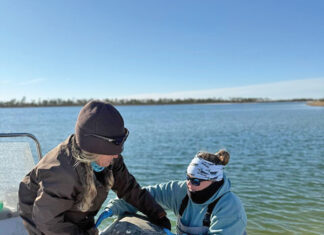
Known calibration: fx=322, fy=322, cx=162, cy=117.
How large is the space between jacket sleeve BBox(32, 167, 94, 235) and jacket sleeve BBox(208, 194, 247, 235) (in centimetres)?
113

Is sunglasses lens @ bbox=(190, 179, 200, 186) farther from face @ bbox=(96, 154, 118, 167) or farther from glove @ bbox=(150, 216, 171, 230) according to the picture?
face @ bbox=(96, 154, 118, 167)

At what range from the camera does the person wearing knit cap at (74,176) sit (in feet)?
5.80

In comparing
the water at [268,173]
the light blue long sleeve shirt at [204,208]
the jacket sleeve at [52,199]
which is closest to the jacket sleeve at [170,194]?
the light blue long sleeve shirt at [204,208]

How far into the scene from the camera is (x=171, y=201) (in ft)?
9.48

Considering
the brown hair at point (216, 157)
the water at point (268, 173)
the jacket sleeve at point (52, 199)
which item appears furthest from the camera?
the water at point (268, 173)

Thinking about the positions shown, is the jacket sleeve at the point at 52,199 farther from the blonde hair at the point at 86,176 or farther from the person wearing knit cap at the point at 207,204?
the person wearing knit cap at the point at 207,204

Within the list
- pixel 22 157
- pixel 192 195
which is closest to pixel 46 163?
pixel 22 157

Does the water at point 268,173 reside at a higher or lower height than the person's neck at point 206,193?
lower

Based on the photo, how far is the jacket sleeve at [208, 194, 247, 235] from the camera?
7.72 feet

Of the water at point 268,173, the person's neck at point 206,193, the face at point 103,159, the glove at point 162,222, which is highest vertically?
the face at point 103,159

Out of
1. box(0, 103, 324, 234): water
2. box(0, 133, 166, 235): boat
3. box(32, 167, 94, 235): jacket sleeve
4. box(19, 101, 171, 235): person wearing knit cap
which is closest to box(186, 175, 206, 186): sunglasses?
box(0, 133, 166, 235): boat

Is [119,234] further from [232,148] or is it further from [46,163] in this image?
[232,148]

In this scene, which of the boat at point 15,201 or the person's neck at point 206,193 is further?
the person's neck at point 206,193

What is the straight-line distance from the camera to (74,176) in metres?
1.81
